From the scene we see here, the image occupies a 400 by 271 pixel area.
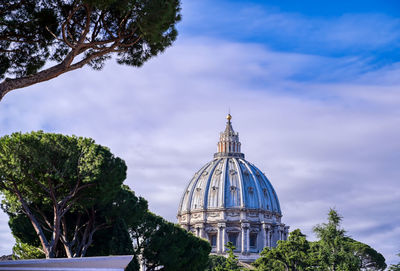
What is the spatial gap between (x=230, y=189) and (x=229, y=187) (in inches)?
21.3

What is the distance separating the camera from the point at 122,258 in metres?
17.0

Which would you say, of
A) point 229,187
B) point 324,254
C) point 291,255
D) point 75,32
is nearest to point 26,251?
point 75,32

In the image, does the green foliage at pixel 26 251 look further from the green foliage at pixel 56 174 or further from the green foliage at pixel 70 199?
the green foliage at pixel 56 174

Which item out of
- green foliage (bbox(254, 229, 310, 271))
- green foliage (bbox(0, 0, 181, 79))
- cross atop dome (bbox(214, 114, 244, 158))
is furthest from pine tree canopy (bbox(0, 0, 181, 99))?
cross atop dome (bbox(214, 114, 244, 158))

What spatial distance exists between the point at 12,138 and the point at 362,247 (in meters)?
48.3

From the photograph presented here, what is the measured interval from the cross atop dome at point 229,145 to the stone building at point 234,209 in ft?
4.77

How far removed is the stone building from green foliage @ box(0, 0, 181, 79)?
282 feet

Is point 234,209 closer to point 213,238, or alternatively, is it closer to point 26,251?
point 213,238

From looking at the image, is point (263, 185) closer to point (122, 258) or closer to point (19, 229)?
point (19, 229)

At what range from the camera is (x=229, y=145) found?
11712 centimetres

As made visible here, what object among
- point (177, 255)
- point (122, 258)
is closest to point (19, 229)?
point (177, 255)

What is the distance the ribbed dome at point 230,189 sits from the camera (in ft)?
351

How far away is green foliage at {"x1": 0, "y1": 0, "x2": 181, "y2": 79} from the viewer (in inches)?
561

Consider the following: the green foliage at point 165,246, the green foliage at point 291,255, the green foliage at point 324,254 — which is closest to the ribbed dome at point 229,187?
the green foliage at point 324,254
